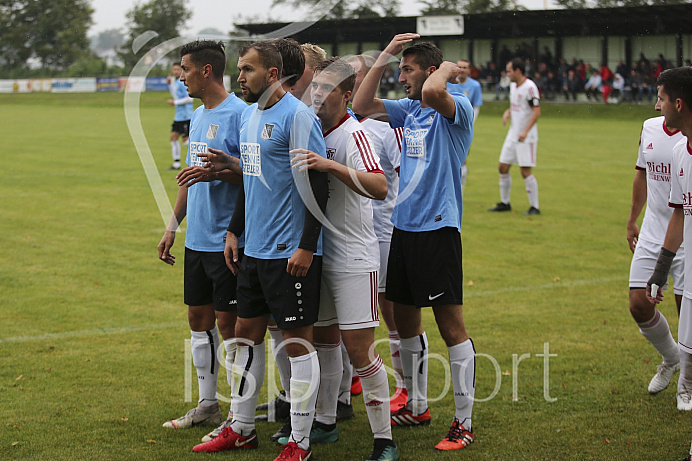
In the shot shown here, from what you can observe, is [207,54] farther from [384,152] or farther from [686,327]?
[686,327]

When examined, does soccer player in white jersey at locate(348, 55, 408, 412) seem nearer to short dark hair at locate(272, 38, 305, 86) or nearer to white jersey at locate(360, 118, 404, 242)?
white jersey at locate(360, 118, 404, 242)

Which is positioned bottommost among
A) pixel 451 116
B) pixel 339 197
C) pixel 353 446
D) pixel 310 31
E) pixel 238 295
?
pixel 353 446

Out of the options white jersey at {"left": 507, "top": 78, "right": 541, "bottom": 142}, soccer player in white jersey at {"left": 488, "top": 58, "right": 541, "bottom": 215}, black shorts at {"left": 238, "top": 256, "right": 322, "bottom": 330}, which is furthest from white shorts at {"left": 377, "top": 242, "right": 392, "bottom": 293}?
white jersey at {"left": 507, "top": 78, "right": 541, "bottom": 142}

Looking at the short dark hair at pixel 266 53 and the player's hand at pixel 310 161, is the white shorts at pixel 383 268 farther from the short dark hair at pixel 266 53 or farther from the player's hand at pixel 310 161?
the short dark hair at pixel 266 53

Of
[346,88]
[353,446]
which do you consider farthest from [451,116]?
[353,446]

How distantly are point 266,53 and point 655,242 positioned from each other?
285 centimetres

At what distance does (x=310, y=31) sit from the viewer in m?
6.53

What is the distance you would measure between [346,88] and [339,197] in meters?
0.57

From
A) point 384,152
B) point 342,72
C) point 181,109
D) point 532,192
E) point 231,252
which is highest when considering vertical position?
point 181,109

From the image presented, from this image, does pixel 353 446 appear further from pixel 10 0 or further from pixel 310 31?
pixel 10 0

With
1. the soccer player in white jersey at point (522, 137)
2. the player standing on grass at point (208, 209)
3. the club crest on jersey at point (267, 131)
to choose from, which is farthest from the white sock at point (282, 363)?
the soccer player in white jersey at point (522, 137)

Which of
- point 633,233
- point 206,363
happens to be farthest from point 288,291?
point 633,233

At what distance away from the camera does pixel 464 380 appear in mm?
4109

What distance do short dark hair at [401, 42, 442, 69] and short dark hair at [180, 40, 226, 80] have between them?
3.63 feet
